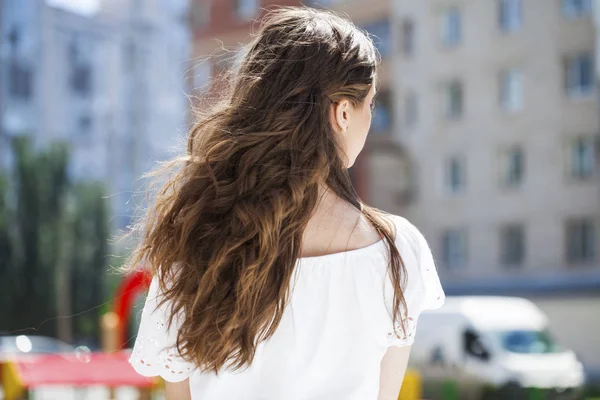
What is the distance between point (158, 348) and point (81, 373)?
349 inches

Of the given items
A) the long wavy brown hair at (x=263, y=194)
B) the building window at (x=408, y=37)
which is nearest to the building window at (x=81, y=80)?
the building window at (x=408, y=37)

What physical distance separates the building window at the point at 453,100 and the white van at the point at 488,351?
1616 cm

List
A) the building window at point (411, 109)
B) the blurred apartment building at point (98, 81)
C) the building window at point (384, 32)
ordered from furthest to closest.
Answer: the blurred apartment building at point (98, 81), the building window at point (384, 32), the building window at point (411, 109)

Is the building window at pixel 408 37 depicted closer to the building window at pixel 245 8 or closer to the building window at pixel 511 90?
the building window at pixel 511 90

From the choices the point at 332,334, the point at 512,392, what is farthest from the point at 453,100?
the point at 332,334

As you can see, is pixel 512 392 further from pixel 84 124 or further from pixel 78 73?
pixel 78 73

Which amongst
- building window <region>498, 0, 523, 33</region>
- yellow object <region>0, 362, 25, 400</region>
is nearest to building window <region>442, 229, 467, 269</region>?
building window <region>498, 0, 523, 33</region>

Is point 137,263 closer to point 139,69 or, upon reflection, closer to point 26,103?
point 26,103

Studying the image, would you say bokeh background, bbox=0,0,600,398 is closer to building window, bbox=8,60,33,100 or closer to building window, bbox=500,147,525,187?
building window, bbox=500,147,525,187

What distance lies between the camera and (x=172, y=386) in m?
2.20

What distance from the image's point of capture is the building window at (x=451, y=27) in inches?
1401

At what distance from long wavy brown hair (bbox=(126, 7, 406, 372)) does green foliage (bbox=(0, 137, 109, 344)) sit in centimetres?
3556

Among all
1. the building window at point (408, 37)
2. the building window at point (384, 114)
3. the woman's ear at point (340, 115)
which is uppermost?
the woman's ear at point (340, 115)

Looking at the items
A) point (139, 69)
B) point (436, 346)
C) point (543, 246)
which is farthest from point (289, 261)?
point (139, 69)
